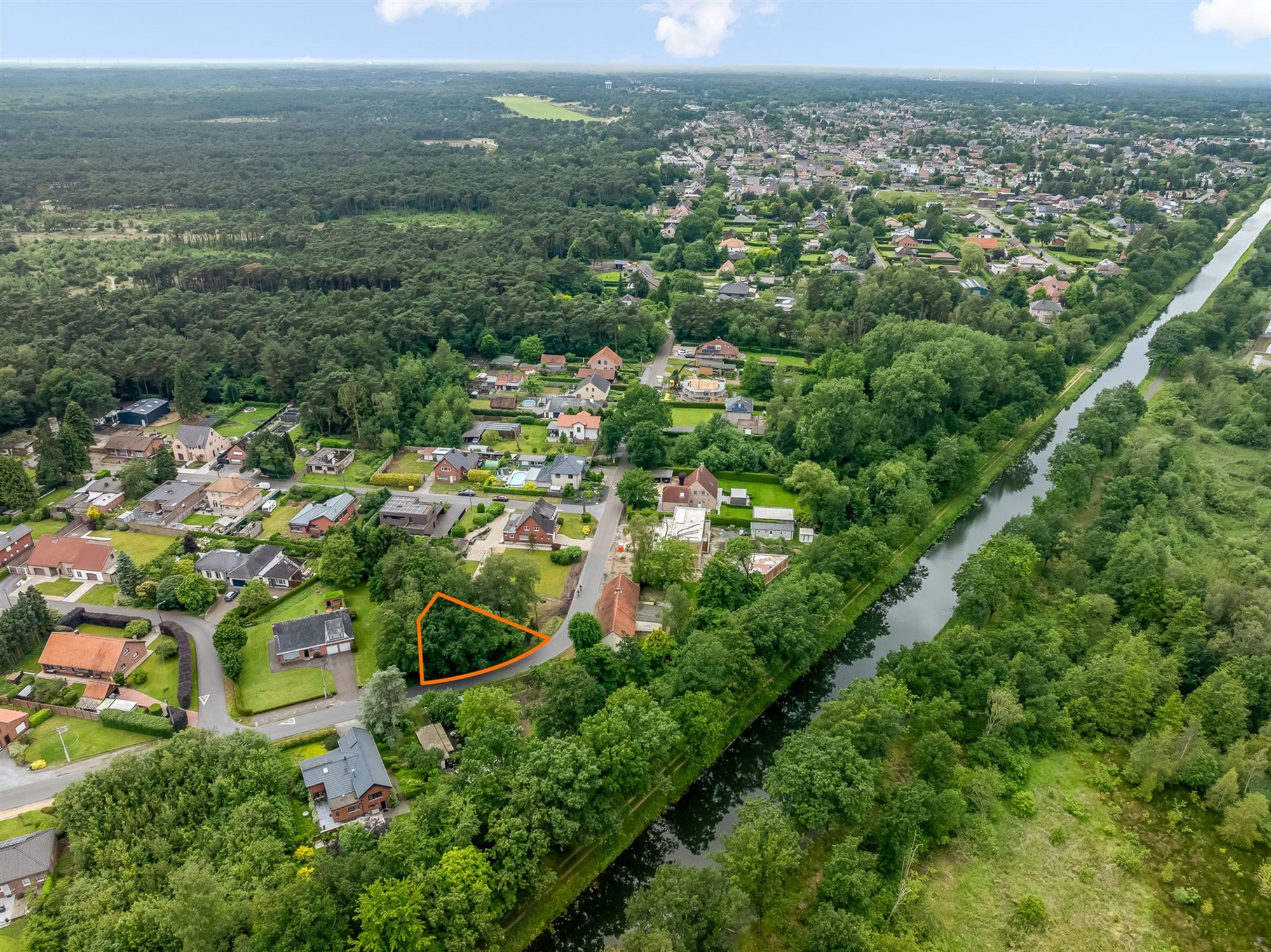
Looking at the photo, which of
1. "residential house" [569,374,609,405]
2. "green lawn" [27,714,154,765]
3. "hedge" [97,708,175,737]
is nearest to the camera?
"green lawn" [27,714,154,765]

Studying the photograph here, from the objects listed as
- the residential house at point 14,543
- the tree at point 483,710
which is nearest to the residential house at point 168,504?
the residential house at point 14,543

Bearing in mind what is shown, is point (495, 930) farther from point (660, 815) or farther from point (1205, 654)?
point (1205, 654)

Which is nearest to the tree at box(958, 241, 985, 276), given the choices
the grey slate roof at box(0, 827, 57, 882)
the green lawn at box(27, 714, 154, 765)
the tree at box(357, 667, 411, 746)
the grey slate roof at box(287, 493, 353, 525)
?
the grey slate roof at box(287, 493, 353, 525)

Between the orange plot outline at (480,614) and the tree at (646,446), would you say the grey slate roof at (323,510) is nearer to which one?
the orange plot outline at (480,614)

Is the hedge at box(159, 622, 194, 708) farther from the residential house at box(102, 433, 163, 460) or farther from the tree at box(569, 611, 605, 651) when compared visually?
the residential house at box(102, 433, 163, 460)

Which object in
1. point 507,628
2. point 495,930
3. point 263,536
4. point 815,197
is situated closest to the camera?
point 495,930

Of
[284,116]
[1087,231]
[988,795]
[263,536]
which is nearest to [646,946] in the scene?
[988,795]
